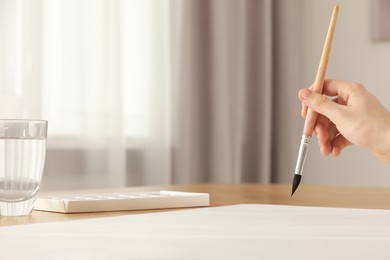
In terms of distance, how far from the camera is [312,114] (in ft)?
3.77

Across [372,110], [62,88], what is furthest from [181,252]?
[62,88]

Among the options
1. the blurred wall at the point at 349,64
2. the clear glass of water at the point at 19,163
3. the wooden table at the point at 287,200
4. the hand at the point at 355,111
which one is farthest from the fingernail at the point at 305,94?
the blurred wall at the point at 349,64

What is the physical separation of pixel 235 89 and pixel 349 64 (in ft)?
2.23

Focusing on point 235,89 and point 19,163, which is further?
point 235,89

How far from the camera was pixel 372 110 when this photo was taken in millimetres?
1132

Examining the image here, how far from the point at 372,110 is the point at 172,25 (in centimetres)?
192

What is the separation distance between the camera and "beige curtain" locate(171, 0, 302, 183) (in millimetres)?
2994

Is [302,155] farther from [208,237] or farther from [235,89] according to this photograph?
[235,89]

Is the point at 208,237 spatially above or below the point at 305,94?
below

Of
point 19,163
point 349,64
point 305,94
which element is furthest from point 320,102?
point 349,64

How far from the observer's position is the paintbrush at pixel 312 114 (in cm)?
107

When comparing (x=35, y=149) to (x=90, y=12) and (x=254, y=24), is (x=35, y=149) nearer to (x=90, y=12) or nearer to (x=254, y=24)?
(x=90, y=12)

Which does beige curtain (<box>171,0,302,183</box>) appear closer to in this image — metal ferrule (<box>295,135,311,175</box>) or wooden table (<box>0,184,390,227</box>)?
wooden table (<box>0,184,390,227</box>)

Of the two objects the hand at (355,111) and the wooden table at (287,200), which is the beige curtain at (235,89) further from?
the hand at (355,111)
